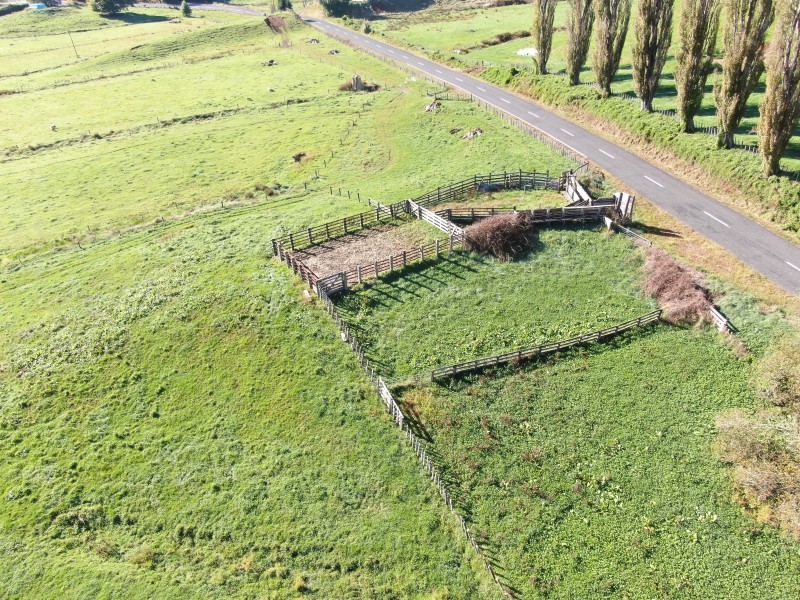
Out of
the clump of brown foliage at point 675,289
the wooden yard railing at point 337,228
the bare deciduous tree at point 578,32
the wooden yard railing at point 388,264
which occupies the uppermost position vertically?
the bare deciduous tree at point 578,32

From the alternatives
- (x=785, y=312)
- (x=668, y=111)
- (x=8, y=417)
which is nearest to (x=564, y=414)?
(x=785, y=312)

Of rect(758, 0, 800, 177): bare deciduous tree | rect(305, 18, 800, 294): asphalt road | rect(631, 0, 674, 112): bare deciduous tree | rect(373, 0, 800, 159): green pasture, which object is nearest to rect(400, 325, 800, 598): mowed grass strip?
rect(305, 18, 800, 294): asphalt road

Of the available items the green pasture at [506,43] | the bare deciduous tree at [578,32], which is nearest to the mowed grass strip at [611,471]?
the green pasture at [506,43]

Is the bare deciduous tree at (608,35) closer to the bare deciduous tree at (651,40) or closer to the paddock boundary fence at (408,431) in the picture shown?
the bare deciduous tree at (651,40)

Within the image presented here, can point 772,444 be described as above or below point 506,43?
below

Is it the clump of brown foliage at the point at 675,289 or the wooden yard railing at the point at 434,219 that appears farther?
the wooden yard railing at the point at 434,219

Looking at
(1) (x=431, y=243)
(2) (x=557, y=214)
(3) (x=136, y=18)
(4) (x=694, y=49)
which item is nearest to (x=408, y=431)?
(1) (x=431, y=243)

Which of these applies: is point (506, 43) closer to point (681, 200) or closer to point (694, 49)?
point (694, 49)
